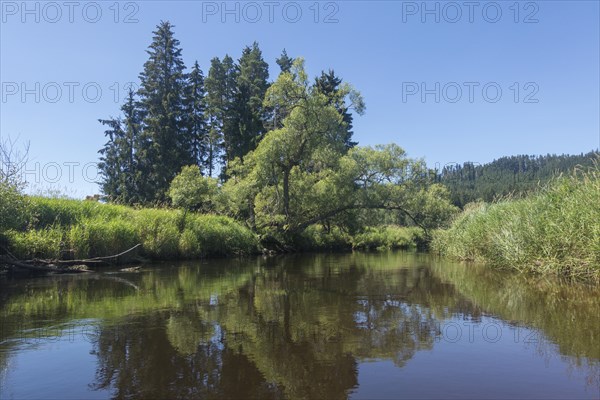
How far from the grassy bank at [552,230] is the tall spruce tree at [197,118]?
1387 inches

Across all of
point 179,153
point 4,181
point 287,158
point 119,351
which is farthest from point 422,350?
point 179,153

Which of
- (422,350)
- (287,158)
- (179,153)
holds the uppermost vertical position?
(179,153)

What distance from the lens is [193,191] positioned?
23.5 meters

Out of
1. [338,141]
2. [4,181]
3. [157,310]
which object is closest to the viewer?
[157,310]

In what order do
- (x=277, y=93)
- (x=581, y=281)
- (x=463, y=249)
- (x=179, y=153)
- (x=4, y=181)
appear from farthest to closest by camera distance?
(x=179, y=153)
(x=277, y=93)
(x=463, y=249)
(x=4, y=181)
(x=581, y=281)

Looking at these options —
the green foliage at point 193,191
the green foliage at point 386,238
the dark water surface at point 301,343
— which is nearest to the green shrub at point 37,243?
the dark water surface at point 301,343

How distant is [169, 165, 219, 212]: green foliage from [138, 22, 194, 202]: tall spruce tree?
13.8m

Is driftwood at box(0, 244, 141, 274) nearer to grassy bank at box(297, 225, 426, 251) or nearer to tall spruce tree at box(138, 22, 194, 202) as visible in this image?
Answer: grassy bank at box(297, 225, 426, 251)

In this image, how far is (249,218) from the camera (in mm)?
27000

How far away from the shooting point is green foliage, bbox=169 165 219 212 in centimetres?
2298

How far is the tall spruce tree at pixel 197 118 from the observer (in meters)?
44.1

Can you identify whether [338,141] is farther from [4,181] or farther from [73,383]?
[73,383]

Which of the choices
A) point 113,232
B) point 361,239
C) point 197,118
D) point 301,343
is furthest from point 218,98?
point 301,343

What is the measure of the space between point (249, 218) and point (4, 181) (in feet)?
53.6
